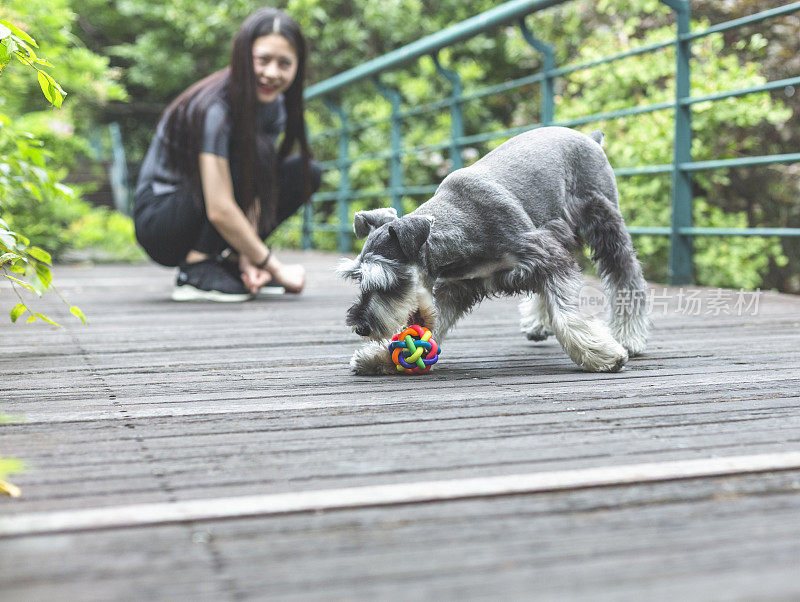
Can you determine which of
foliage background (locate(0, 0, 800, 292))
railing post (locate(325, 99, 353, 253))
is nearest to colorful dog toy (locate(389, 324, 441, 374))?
foliage background (locate(0, 0, 800, 292))

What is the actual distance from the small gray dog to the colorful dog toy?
33 mm

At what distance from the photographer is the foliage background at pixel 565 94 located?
6605mm

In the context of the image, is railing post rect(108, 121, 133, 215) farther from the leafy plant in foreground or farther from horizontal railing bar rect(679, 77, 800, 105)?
the leafy plant in foreground

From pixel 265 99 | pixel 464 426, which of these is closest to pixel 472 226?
pixel 464 426

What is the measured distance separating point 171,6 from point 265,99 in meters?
8.08

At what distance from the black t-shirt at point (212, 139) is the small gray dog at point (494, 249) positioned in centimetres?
189

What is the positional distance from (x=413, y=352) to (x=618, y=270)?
0.86 metres

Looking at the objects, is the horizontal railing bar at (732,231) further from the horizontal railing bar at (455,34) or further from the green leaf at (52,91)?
the green leaf at (52,91)

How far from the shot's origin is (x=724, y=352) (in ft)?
9.79

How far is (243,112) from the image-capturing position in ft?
14.9

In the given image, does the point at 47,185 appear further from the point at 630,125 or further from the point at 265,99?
the point at 630,125

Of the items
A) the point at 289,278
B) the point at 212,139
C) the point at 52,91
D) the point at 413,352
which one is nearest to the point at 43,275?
the point at 52,91

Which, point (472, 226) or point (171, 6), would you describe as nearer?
point (472, 226)

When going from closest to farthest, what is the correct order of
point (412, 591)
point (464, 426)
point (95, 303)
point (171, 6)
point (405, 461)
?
point (412, 591), point (405, 461), point (464, 426), point (95, 303), point (171, 6)
